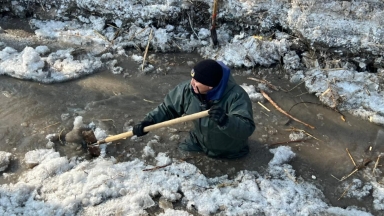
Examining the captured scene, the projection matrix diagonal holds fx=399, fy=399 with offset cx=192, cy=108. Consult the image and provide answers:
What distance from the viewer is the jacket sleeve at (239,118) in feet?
11.3

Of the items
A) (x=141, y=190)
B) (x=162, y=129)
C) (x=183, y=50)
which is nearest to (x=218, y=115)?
(x=141, y=190)

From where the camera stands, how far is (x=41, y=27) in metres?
6.26

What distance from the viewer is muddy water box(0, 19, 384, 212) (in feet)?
14.1

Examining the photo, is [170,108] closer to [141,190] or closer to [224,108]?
[224,108]

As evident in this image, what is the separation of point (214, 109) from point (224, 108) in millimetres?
343

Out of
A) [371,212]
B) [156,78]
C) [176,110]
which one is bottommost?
[371,212]

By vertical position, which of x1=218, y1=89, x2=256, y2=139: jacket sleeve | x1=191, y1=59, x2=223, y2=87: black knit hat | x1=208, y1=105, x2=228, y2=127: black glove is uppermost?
x1=191, y1=59, x2=223, y2=87: black knit hat

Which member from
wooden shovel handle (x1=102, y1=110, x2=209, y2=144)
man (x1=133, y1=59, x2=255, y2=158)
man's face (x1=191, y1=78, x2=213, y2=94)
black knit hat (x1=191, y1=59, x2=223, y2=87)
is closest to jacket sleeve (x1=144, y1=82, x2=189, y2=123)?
man (x1=133, y1=59, x2=255, y2=158)

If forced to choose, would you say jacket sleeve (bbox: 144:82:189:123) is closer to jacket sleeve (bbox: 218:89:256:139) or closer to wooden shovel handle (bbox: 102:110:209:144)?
wooden shovel handle (bbox: 102:110:209:144)

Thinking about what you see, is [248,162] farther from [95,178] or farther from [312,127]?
[95,178]

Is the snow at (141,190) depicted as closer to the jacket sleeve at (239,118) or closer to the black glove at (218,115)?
the jacket sleeve at (239,118)

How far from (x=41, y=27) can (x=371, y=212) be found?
207 inches

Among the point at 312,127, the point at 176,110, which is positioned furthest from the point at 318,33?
the point at 176,110

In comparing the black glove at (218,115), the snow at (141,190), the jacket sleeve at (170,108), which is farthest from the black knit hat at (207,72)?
the snow at (141,190)
